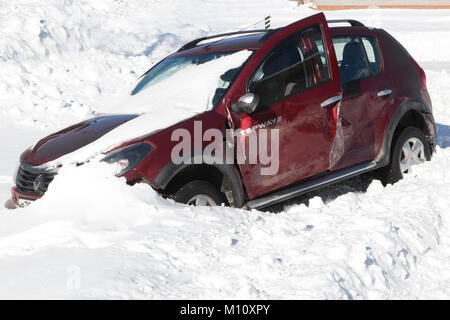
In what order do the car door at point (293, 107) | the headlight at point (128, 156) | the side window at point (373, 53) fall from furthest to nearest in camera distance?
the side window at point (373, 53), the car door at point (293, 107), the headlight at point (128, 156)

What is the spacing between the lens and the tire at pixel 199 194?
15.9 feet

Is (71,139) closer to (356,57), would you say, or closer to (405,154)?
(356,57)

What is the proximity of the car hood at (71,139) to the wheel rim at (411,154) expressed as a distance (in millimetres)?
2891

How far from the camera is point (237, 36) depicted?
6152mm

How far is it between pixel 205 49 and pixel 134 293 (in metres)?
2.99

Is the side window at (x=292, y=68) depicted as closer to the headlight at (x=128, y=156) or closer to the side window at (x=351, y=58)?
the side window at (x=351, y=58)

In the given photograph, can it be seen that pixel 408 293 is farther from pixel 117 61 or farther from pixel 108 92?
pixel 117 61

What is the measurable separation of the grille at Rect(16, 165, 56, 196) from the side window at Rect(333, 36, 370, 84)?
2904mm

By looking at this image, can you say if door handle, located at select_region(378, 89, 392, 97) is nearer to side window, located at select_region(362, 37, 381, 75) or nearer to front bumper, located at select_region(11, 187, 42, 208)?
side window, located at select_region(362, 37, 381, 75)

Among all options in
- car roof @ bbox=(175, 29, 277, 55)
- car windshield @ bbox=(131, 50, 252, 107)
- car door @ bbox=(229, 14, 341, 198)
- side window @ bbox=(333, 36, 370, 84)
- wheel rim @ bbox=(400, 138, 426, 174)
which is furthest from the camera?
wheel rim @ bbox=(400, 138, 426, 174)

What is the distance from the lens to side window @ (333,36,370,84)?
243 inches

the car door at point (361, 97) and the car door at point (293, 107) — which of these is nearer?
the car door at point (293, 107)

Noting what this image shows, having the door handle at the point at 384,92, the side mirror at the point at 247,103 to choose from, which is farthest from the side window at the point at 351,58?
the side mirror at the point at 247,103

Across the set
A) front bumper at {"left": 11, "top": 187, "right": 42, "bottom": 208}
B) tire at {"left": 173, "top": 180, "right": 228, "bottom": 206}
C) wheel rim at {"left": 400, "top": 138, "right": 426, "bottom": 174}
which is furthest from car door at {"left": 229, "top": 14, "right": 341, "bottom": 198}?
front bumper at {"left": 11, "top": 187, "right": 42, "bottom": 208}
